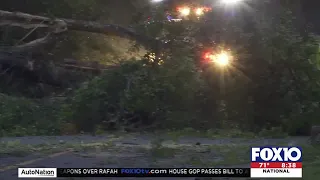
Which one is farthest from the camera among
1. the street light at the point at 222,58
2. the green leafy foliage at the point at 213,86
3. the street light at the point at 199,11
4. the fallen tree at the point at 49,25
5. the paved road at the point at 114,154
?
the fallen tree at the point at 49,25

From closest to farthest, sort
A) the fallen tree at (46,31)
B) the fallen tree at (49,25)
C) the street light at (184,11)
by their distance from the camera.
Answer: the street light at (184,11) < the fallen tree at (46,31) < the fallen tree at (49,25)

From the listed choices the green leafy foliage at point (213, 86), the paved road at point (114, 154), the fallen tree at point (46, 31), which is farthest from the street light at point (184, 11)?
the paved road at point (114, 154)

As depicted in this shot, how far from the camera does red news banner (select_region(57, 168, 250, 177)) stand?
21.9ft

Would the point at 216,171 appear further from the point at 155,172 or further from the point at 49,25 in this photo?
the point at 49,25

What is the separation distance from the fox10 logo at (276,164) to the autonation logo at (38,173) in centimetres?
244

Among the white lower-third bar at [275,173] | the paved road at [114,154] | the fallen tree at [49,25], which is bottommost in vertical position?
the white lower-third bar at [275,173]

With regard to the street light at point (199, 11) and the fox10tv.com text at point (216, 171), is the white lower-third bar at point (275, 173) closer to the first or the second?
the fox10tv.com text at point (216, 171)

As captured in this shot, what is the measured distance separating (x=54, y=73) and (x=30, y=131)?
9.97 ft

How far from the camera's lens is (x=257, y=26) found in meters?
11.9

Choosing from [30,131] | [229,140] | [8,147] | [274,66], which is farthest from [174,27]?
[8,147]

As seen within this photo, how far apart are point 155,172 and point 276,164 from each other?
4.92ft

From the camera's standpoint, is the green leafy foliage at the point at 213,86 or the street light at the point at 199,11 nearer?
the green leafy foliage at the point at 213,86

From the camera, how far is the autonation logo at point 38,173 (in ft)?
22.0

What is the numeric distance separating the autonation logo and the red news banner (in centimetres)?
7
